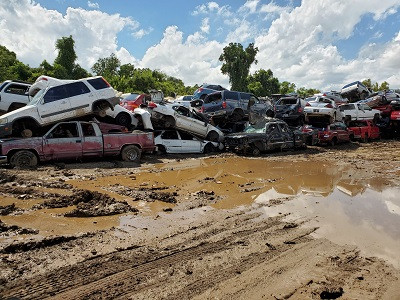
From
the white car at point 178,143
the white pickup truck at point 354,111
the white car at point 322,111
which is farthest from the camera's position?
the white pickup truck at point 354,111

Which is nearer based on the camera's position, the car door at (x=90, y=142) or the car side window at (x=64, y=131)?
the car side window at (x=64, y=131)

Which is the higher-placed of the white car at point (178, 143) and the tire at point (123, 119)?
the tire at point (123, 119)

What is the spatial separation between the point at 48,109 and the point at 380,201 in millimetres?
9981

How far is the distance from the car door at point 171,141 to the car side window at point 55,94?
169 inches

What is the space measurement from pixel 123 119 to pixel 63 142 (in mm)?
3112

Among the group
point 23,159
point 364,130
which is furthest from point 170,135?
point 364,130

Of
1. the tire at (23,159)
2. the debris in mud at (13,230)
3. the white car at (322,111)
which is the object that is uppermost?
the white car at (322,111)

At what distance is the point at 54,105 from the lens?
10.5m

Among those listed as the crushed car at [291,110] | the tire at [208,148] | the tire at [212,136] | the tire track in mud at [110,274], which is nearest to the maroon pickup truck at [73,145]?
the tire at [208,148]

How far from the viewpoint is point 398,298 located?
128 inches

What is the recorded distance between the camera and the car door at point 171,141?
44.2ft

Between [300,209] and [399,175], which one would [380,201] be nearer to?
[300,209]

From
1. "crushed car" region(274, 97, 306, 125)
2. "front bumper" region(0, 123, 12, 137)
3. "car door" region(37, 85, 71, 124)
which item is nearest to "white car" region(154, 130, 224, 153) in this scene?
"car door" region(37, 85, 71, 124)

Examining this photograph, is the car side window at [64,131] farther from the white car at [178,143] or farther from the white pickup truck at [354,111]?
the white pickup truck at [354,111]
